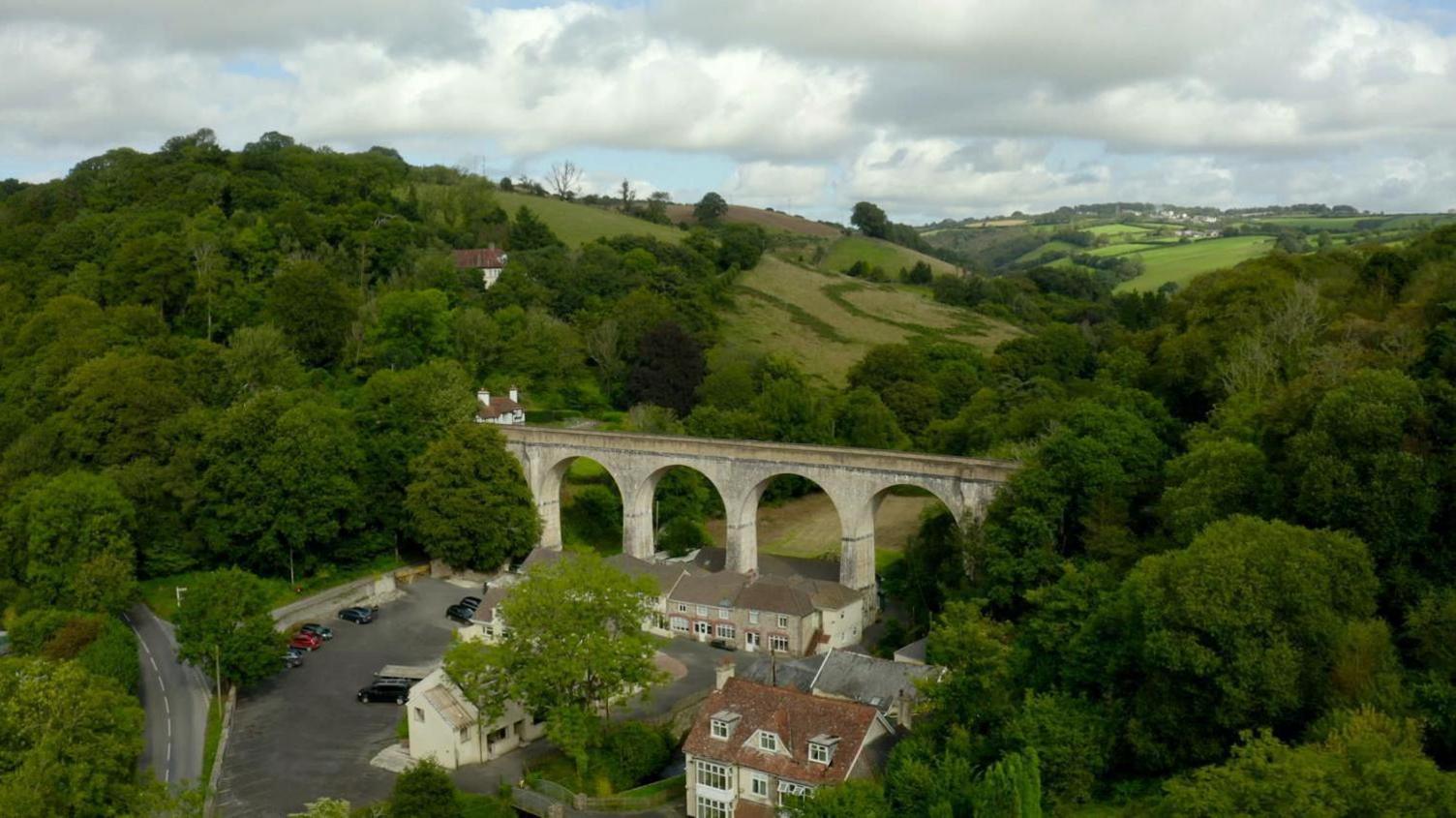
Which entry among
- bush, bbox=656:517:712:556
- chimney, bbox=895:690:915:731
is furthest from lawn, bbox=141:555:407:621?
chimney, bbox=895:690:915:731

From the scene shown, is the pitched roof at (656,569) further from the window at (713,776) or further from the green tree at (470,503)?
the window at (713,776)

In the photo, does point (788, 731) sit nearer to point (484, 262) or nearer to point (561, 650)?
point (561, 650)

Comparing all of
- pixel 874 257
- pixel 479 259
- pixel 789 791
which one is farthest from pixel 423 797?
pixel 874 257

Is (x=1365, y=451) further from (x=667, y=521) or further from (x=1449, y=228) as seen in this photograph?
(x=667, y=521)

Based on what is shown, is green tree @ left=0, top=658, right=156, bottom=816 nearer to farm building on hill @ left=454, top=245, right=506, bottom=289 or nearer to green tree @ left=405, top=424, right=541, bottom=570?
green tree @ left=405, top=424, right=541, bottom=570

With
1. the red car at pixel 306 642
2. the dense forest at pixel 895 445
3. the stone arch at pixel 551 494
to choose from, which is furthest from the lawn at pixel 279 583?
the stone arch at pixel 551 494
